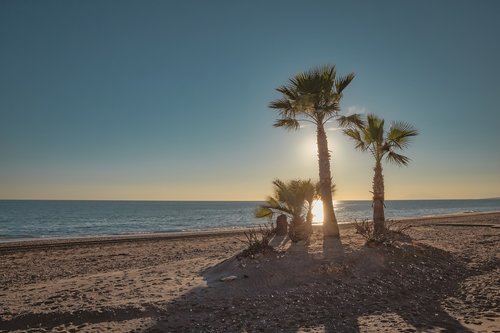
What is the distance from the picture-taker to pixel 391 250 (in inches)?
496

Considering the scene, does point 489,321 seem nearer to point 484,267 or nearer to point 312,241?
point 484,267

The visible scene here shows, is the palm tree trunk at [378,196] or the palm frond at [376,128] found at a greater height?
the palm frond at [376,128]

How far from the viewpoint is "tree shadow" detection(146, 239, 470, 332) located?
7375mm

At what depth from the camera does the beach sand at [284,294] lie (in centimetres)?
735

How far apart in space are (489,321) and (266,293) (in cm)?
489

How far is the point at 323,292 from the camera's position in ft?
30.3

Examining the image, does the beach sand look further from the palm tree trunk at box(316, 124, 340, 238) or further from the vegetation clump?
the vegetation clump

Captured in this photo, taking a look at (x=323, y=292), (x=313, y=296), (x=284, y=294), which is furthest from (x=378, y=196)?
(x=284, y=294)

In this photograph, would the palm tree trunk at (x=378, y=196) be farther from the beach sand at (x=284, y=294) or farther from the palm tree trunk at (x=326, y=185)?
the palm tree trunk at (x=326, y=185)

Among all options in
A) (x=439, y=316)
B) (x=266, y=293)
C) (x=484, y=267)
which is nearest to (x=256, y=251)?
(x=266, y=293)

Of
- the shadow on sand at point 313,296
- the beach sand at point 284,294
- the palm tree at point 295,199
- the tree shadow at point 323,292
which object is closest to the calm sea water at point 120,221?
the palm tree at point 295,199

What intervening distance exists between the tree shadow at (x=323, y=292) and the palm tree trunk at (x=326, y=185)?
56.4 inches

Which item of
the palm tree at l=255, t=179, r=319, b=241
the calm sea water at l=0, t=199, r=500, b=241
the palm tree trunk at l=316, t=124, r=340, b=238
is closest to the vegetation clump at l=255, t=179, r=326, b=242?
the palm tree at l=255, t=179, r=319, b=241

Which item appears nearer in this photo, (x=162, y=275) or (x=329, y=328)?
(x=329, y=328)
